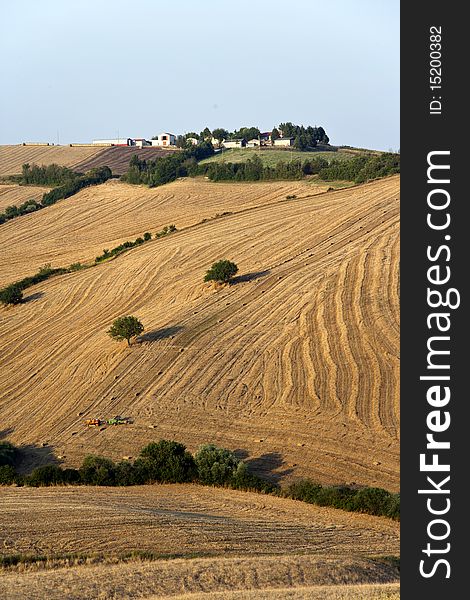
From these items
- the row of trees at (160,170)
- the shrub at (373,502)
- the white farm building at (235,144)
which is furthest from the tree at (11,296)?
the white farm building at (235,144)

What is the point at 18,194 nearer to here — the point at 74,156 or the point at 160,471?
the point at 74,156

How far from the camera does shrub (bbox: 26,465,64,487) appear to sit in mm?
25766

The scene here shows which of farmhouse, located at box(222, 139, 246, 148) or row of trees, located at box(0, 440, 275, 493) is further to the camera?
farmhouse, located at box(222, 139, 246, 148)

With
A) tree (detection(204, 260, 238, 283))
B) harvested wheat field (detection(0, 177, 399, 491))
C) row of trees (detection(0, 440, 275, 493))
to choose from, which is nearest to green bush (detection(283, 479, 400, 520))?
row of trees (detection(0, 440, 275, 493))

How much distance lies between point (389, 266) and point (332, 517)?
89.9 ft

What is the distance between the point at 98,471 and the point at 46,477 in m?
1.60

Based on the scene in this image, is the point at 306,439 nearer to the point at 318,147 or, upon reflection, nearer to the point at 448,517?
the point at 448,517

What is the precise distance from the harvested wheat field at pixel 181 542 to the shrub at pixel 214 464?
0.78 metres

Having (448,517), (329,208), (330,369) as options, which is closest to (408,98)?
(448,517)

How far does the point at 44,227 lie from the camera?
243ft

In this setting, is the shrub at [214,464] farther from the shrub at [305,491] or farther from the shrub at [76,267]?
the shrub at [76,267]

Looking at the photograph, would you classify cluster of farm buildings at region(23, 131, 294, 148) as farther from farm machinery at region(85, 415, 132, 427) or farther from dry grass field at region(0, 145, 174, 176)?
farm machinery at region(85, 415, 132, 427)

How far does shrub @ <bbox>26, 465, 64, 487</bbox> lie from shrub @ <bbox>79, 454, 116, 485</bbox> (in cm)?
70

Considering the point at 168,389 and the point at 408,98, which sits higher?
the point at 408,98
